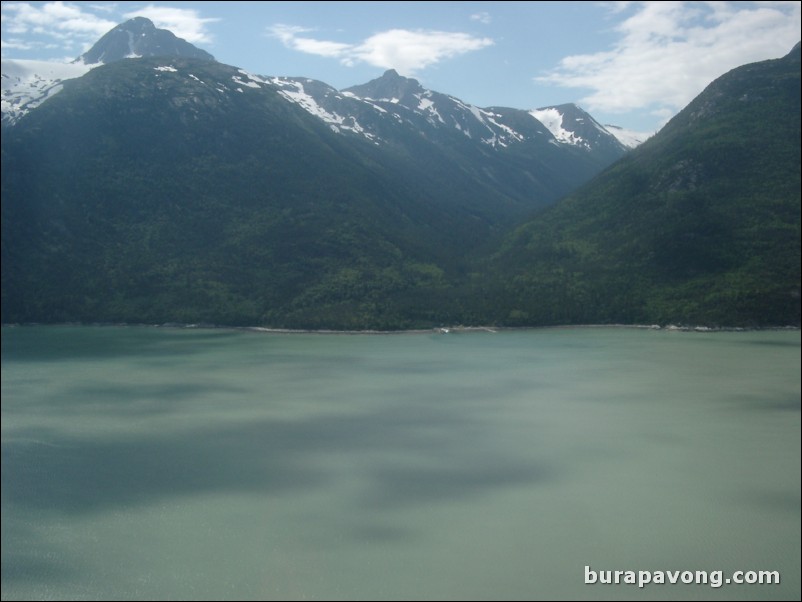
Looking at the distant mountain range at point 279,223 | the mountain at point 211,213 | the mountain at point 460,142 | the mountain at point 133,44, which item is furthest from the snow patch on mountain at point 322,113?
the distant mountain range at point 279,223

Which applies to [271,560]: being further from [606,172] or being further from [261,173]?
[606,172]

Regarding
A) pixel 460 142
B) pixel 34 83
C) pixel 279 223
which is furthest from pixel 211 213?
pixel 460 142

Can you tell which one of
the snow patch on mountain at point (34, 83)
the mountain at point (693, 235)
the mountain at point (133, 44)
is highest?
the mountain at point (133, 44)

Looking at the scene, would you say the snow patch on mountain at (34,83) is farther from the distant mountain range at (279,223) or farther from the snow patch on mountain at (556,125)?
the snow patch on mountain at (556,125)

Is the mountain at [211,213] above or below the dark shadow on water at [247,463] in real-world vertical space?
above

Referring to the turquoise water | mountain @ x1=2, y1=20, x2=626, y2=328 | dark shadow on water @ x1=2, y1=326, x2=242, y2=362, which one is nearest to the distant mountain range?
mountain @ x1=2, y1=20, x2=626, y2=328

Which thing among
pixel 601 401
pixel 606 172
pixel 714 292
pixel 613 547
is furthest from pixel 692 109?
pixel 613 547

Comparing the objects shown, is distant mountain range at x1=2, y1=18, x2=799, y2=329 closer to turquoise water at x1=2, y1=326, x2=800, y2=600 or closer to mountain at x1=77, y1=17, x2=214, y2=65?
turquoise water at x1=2, y1=326, x2=800, y2=600
